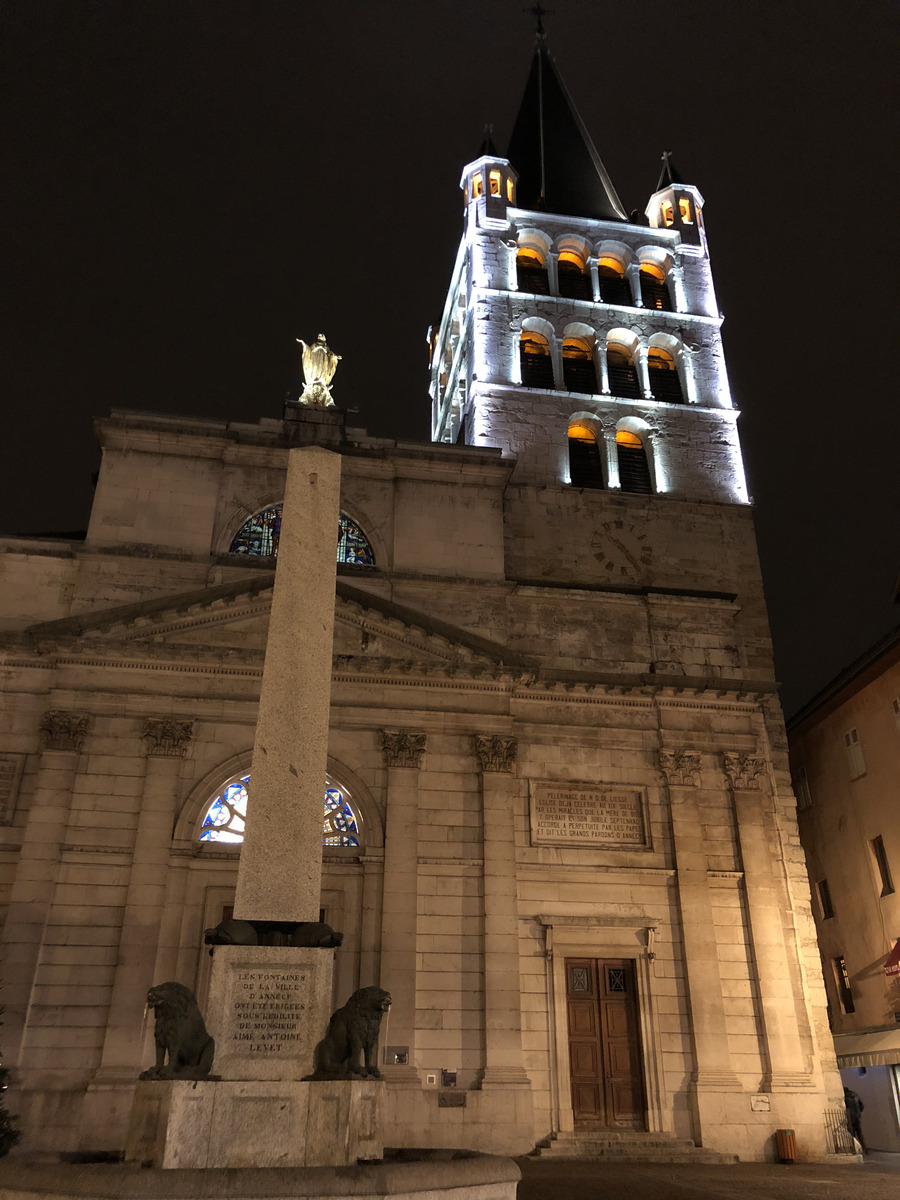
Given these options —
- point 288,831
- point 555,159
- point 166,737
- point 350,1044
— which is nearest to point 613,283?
point 555,159

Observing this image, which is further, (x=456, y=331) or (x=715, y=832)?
(x=456, y=331)

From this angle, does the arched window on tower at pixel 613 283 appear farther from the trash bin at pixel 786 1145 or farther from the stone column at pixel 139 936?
the trash bin at pixel 786 1145

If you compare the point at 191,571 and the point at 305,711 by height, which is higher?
the point at 191,571

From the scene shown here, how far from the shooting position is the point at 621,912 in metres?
19.9

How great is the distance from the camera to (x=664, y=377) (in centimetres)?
3139

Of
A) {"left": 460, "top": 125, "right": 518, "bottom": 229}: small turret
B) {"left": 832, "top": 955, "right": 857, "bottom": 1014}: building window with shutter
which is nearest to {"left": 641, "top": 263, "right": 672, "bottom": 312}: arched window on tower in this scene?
{"left": 460, "top": 125, "right": 518, "bottom": 229}: small turret

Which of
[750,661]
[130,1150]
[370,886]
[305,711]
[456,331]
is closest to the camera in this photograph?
[130,1150]

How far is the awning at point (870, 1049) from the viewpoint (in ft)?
74.4

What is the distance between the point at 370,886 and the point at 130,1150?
36.0 ft

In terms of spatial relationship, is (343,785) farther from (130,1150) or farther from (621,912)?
(130,1150)

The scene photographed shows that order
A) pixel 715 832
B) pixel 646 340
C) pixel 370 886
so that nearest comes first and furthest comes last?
pixel 370 886 → pixel 715 832 → pixel 646 340

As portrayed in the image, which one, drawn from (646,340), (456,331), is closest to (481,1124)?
(646,340)

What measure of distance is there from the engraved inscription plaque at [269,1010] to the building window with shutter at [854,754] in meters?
22.8

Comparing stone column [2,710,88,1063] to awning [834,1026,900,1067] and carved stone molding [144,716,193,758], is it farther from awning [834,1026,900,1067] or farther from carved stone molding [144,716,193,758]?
awning [834,1026,900,1067]
